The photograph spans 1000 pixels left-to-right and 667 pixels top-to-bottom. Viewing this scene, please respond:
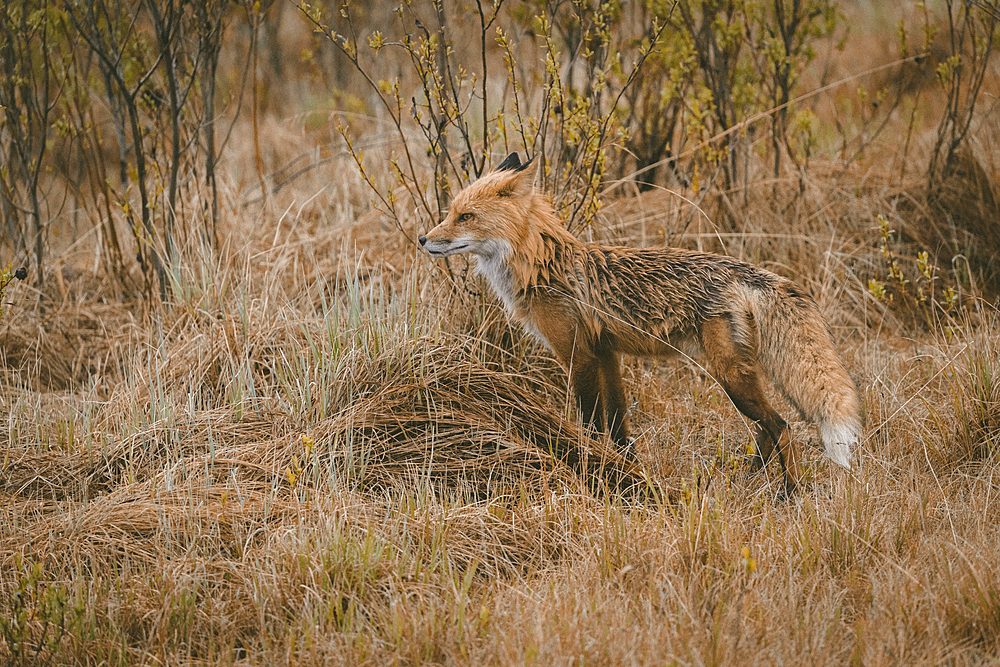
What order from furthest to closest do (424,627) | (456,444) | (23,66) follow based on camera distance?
(23,66), (456,444), (424,627)

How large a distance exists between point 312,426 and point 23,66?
3767 millimetres

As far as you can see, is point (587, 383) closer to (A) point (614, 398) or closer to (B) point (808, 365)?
(A) point (614, 398)

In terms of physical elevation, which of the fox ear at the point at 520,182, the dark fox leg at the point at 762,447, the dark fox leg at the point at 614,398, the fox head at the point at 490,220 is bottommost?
the dark fox leg at the point at 762,447

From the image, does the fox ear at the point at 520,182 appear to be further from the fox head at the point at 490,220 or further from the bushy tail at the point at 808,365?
the bushy tail at the point at 808,365

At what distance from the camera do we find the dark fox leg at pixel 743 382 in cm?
356

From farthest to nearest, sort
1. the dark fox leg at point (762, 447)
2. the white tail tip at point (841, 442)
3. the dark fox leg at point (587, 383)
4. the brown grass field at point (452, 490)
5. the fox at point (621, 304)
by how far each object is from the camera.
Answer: the dark fox leg at point (587, 383) → the dark fox leg at point (762, 447) → the fox at point (621, 304) → the white tail tip at point (841, 442) → the brown grass field at point (452, 490)

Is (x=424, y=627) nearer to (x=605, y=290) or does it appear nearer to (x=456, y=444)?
(x=456, y=444)

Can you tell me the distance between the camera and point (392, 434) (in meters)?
3.63

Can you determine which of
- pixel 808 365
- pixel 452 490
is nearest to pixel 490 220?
pixel 452 490

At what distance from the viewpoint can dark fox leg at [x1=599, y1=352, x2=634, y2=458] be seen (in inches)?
156

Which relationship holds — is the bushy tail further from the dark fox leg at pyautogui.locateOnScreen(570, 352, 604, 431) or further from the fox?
the dark fox leg at pyautogui.locateOnScreen(570, 352, 604, 431)

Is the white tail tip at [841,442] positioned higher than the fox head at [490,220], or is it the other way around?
the fox head at [490,220]

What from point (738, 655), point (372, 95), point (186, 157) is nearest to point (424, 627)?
point (738, 655)

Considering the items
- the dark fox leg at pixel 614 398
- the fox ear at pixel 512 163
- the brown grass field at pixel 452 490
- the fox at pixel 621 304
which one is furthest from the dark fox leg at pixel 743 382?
the fox ear at pixel 512 163
